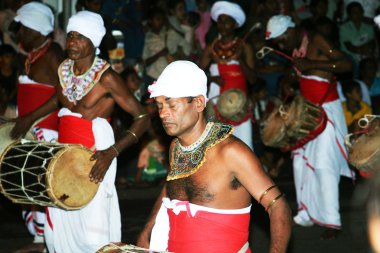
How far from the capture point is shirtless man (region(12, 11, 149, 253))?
6707 millimetres

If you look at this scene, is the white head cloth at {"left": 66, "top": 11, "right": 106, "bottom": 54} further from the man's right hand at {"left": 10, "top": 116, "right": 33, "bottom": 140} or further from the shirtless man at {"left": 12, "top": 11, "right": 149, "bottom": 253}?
the man's right hand at {"left": 10, "top": 116, "right": 33, "bottom": 140}

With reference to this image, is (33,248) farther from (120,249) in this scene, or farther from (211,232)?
(120,249)

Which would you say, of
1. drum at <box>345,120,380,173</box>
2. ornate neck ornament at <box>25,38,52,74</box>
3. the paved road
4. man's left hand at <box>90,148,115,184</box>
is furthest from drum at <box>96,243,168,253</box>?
ornate neck ornament at <box>25,38,52,74</box>

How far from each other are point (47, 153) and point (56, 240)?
2.69ft

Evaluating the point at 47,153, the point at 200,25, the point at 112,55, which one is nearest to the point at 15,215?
the point at 112,55

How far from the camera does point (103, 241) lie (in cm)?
671

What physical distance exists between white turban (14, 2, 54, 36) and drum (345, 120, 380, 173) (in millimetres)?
3067

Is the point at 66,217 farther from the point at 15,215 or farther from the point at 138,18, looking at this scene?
the point at 138,18

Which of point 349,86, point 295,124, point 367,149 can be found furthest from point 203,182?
point 349,86

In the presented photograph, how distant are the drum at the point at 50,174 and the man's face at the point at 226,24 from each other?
405 cm

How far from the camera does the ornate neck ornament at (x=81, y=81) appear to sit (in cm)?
682

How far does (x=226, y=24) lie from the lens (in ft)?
33.5

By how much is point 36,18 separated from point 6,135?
1.28 m

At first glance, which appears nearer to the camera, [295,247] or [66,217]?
[66,217]
